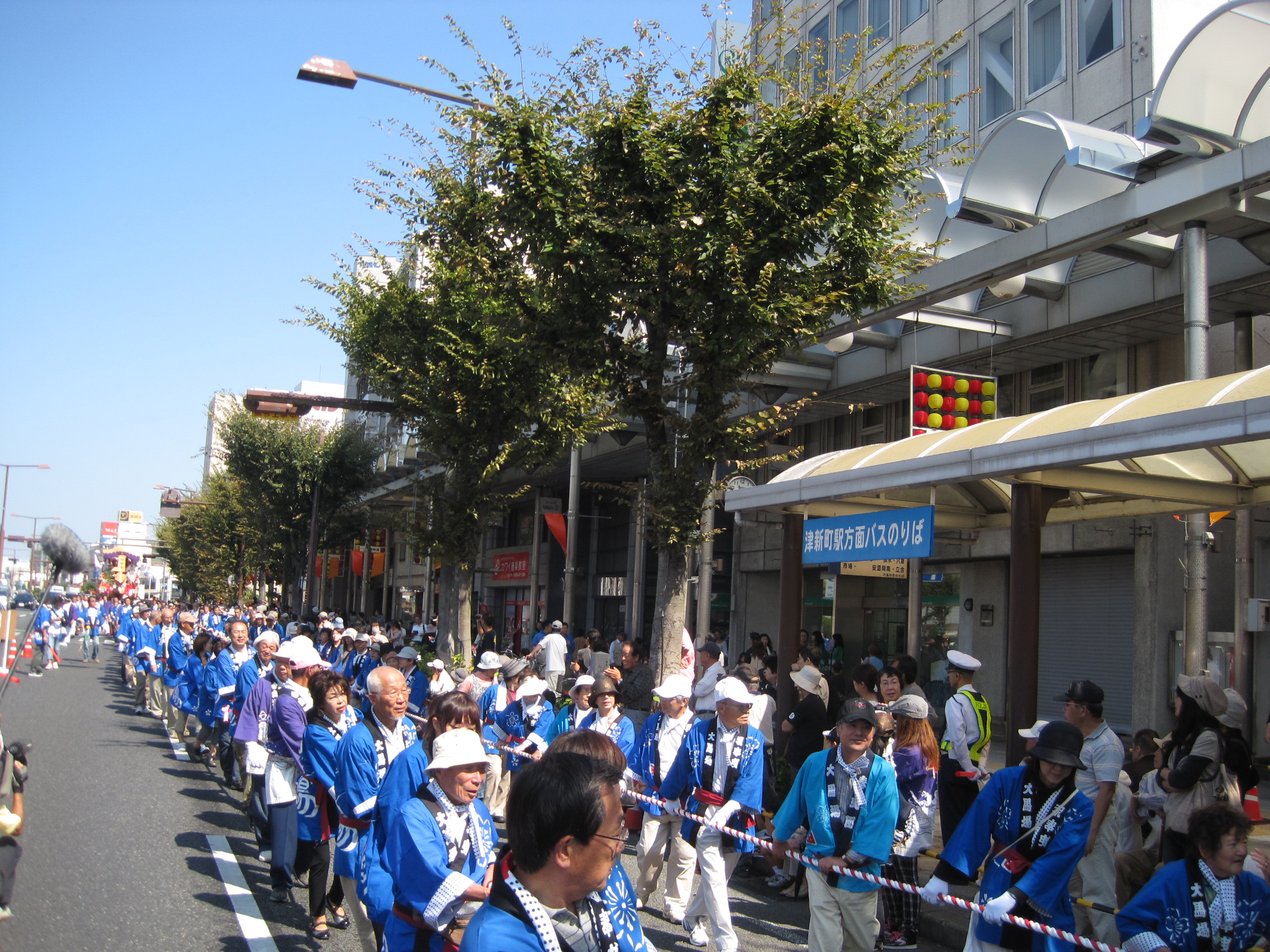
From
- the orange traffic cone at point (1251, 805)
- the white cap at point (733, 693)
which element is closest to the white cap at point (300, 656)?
the white cap at point (733, 693)

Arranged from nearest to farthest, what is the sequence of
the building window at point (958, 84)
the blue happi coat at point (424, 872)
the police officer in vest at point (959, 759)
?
the blue happi coat at point (424, 872) < the police officer in vest at point (959, 759) < the building window at point (958, 84)

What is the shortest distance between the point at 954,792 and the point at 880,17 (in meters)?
17.6

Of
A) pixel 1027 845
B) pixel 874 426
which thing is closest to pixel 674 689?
pixel 1027 845

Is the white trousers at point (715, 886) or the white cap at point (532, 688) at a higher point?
the white cap at point (532, 688)

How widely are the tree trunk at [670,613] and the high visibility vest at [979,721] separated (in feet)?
11.2

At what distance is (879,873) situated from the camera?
537cm

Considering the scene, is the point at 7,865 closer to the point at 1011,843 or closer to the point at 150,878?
the point at 150,878

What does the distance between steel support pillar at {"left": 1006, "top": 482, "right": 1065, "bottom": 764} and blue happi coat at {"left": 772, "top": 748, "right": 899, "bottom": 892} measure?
3023 mm

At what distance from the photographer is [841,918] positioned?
537 centimetres

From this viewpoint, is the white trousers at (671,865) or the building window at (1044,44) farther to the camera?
the building window at (1044,44)

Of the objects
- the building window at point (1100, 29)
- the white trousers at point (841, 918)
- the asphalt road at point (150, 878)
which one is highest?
the building window at point (1100, 29)

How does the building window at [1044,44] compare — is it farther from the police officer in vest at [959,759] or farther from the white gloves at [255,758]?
the white gloves at [255,758]

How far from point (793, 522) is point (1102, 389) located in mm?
6193

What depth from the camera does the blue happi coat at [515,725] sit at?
9523 millimetres
